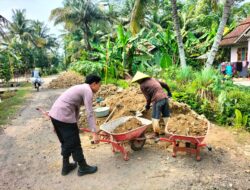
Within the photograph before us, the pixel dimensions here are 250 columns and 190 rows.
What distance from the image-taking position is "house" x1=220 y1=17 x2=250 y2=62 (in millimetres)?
17250

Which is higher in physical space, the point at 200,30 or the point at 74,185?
the point at 200,30

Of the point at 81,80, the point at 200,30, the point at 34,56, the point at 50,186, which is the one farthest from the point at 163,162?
the point at 34,56

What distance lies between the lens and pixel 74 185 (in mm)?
4324

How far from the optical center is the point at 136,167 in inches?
190

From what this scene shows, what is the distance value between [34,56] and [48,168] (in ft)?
146

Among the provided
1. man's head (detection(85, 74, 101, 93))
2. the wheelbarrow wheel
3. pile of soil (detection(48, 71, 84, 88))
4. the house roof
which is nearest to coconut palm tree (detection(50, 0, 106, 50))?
pile of soil (detection(48, 71, 84, 88))

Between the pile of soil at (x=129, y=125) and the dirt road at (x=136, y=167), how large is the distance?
54cm

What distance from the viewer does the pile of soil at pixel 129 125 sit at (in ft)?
17.9

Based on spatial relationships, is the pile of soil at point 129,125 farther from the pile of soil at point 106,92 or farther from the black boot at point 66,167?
the pile of soil at point 106,92

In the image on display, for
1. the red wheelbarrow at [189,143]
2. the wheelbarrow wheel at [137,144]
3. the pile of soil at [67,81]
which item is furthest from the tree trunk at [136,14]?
the red wheelbarrow at [189,143]

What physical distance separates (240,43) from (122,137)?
53.9ft

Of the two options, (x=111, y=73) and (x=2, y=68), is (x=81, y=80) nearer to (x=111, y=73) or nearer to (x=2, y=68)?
(x=111, y=73)

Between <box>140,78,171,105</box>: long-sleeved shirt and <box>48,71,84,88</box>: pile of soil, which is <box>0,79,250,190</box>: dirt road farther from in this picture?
<box>48,71,84,88</box>: pile of soil

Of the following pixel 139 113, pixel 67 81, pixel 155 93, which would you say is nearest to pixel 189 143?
Answer: pixel 155 93
